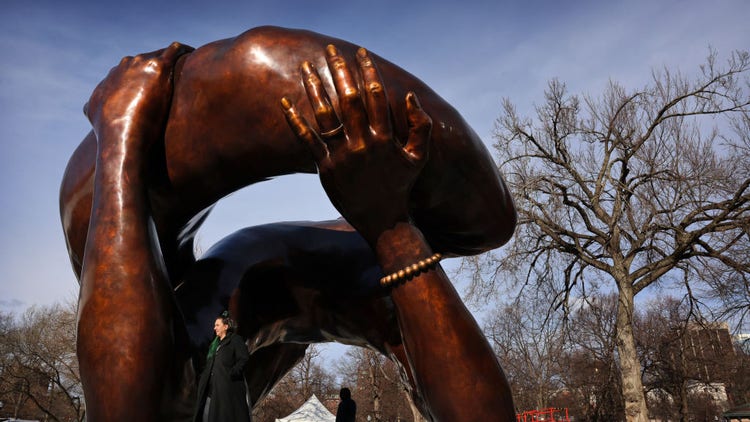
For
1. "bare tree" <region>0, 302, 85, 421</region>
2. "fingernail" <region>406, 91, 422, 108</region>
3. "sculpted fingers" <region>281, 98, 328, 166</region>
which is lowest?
"sculpted fingers" <region>281, 98, 328, 166</region>

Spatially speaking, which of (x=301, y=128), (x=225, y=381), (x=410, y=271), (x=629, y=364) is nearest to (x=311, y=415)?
(x=629, y=364)

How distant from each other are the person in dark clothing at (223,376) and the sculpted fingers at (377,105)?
1.20 meters

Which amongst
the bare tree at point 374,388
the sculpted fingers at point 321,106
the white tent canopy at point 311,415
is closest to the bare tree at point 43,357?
the white tent canopy at point 311,415

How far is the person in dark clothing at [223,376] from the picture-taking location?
256 cm

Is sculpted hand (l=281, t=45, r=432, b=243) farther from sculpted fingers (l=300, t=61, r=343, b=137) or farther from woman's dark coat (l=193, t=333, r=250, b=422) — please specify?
woman's dark coat (l=193, t=333, r=250, b=422)

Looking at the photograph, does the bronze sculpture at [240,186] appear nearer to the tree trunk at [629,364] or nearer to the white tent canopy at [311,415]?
the tree trunk at [629,364]

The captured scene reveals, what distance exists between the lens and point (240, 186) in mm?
2658

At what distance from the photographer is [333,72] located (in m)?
2.29

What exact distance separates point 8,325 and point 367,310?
38.8 meters

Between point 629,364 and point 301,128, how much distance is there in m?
16.4

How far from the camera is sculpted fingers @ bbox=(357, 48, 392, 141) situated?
225cm

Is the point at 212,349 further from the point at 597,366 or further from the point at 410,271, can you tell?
the point at 597,366

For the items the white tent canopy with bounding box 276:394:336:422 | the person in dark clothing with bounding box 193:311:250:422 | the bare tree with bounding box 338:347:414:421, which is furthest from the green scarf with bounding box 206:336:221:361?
the bare tree with bounding box 338:347:414:421

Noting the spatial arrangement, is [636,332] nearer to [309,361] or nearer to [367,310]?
[309,361]
